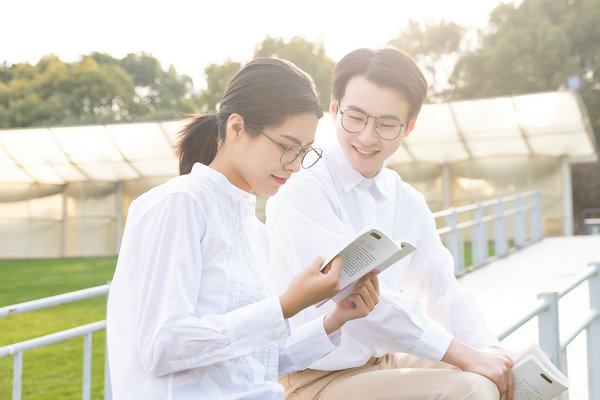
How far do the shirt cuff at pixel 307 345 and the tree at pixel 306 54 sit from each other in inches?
1150

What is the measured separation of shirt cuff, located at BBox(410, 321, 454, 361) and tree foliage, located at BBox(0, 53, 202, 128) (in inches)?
1204

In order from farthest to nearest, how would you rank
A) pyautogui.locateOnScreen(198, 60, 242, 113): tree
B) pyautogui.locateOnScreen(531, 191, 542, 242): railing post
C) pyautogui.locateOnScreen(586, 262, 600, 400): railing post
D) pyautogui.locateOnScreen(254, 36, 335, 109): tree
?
Result: pyautogui.locateOnScreen(198, 60, 242, 113): tree
pyautogui.locateOnScreen(254, 36, 335, 109): tree
pyautogui.locateOnScreen(531, 191, 542, 242): railing post
pyautogui.locateOnScreen(586, 262, 600, 400): railing post

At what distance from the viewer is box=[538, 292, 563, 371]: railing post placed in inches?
118

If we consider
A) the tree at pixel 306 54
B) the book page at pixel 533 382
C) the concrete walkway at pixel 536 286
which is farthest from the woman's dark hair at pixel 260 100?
the tree at pixel 306 54

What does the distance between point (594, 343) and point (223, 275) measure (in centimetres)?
308

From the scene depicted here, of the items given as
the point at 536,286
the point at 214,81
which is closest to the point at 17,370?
the point at 536,286

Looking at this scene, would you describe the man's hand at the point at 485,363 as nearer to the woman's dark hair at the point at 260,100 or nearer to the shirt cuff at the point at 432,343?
the shirt cuff at the point at 432,343

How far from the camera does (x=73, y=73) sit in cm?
3581

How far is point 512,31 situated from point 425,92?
27.5m

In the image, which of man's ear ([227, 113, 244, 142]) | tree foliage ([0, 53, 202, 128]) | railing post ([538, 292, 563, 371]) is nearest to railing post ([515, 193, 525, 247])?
railing post ([538, 292, 563, 371])

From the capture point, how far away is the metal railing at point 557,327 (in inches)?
116

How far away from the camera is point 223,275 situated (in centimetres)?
172

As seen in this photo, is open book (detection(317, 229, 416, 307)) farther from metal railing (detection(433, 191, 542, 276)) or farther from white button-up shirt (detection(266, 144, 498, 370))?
metal railing (detection(433, 191, 542, 276))

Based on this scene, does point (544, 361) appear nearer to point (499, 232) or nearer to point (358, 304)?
point (358, 304)
